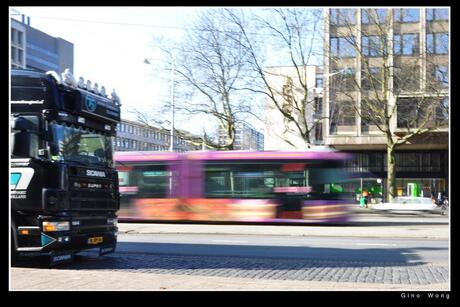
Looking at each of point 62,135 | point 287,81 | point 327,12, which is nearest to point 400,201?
point 287,81

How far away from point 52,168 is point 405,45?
127 ft

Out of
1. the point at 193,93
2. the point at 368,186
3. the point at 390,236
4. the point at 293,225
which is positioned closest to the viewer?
the point at 390,236

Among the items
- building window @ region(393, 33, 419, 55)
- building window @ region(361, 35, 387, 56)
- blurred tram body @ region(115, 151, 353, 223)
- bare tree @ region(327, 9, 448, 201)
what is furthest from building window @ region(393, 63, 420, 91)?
blurred tram body @ region(115, 151, 353, 223)

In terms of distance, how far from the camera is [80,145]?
1016 centimetres

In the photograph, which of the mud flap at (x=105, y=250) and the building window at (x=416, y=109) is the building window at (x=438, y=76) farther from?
the mud flap at (x=105, y=250)

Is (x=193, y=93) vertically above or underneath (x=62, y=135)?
above

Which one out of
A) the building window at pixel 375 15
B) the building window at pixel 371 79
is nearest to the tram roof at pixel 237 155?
the building window at pixel 371 79

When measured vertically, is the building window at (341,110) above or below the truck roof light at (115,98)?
above

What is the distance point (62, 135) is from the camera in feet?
32.0

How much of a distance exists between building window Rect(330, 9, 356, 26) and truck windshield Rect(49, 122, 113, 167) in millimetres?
32895

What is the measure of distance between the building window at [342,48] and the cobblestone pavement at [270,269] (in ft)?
106

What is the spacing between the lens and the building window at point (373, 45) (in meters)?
40.5
